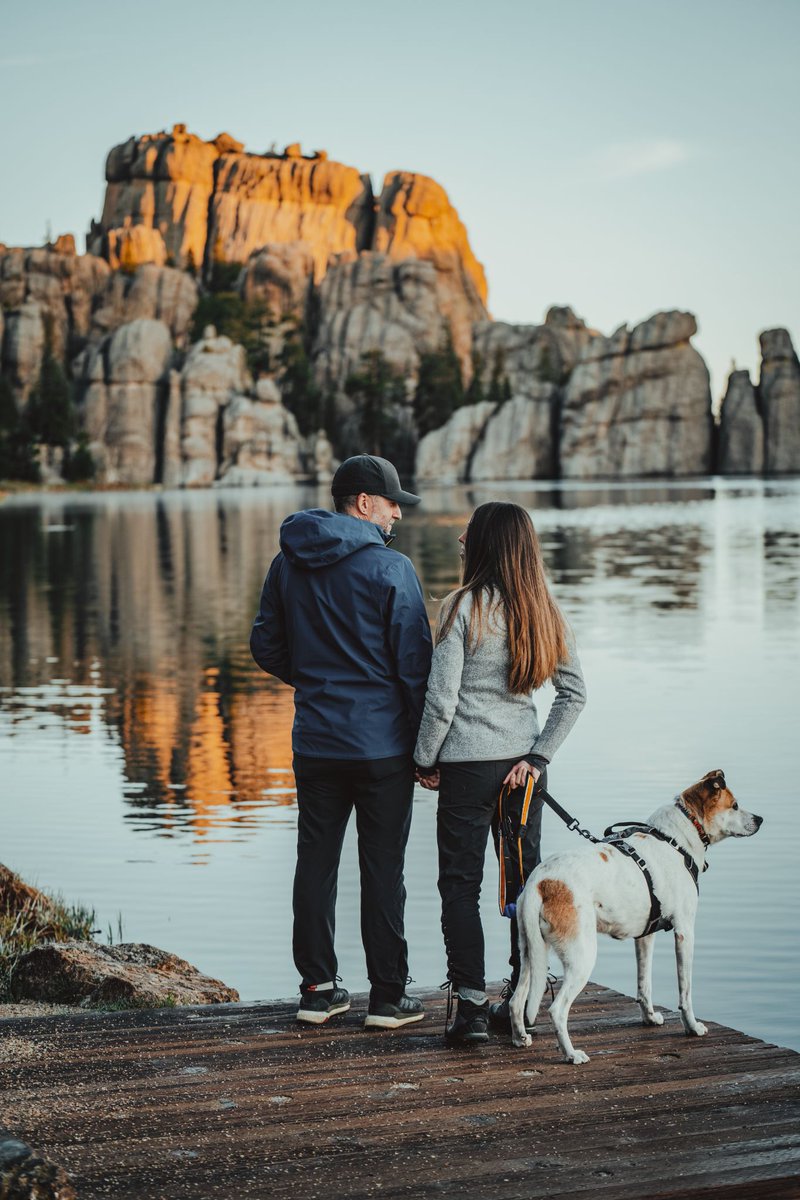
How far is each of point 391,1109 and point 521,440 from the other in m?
111

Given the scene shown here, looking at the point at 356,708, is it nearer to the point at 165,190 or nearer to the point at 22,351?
the point at 22,351

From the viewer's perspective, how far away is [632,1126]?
4512 mm

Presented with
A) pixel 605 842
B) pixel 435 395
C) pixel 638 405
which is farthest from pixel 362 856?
pixel 435 395

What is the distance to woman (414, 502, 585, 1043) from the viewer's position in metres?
5.57

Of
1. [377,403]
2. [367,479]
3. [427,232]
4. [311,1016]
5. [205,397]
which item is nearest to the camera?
[311,1016]

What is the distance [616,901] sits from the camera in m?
5.25

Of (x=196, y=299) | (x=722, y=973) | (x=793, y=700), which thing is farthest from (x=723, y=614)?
(x=196, y=299)

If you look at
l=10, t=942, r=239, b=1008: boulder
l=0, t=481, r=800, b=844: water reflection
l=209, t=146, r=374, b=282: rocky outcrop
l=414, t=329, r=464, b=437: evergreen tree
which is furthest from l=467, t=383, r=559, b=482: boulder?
l=10, t=942, r=239, b=1008: boulder

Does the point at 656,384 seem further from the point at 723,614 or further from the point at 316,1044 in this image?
the point at 316,1044

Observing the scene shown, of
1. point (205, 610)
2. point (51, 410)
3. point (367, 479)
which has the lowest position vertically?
point (205, 610)

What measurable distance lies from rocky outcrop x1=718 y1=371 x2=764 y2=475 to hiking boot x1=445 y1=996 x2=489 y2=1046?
116045 mm

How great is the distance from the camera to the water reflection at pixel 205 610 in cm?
1450

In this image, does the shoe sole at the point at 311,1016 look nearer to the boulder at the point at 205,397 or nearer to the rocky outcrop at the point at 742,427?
the boulder at the point at 205,397

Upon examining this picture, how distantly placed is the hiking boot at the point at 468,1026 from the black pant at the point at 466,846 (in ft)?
0.29
